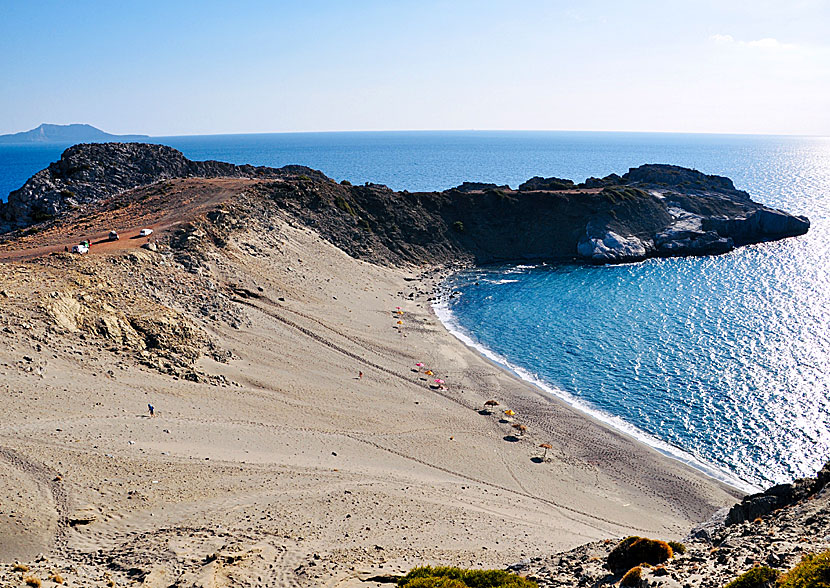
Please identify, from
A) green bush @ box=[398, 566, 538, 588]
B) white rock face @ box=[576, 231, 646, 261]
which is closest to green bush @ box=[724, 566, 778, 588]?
green bush @ box=[398, 566, 538, 588]

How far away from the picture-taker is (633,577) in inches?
659

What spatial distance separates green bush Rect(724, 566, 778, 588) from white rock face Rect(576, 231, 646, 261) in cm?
8406

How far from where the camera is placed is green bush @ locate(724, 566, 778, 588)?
14.5 m

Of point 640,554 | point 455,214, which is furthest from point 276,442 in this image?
point 455,214

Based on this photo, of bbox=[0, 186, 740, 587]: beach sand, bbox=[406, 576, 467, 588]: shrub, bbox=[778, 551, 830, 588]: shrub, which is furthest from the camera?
bbox=[0, 186, 740, 587]: beach sand

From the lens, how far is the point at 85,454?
91.0 ft

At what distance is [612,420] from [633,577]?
2862 cm

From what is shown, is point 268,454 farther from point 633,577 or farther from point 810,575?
point 810,575

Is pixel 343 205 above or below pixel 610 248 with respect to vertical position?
above

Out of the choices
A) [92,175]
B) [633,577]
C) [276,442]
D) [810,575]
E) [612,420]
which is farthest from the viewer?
[92,175]

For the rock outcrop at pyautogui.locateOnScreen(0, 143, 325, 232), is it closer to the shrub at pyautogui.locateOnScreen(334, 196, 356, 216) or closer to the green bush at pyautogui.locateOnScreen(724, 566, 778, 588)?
the shrub at pyautogui.locateOnScreen(334, 196, 356, 216)

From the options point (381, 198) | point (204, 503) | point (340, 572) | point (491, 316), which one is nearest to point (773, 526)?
point (340, 572)

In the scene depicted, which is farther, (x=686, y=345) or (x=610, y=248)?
(x=610, y=248)

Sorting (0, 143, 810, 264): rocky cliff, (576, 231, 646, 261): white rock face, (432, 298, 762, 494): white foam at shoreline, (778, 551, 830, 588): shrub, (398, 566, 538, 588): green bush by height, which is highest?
(0, 143, 810, 264): rocky cliff
